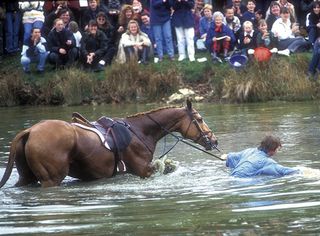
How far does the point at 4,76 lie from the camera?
29109 millimetres

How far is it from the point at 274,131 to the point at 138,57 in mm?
9342

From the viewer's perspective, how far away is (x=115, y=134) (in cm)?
1397

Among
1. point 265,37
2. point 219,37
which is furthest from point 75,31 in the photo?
A: point 265,37

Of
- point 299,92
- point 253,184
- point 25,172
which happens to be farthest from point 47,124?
point 299,92

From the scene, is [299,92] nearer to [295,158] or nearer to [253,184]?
[295,158]

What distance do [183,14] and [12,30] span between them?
639cm

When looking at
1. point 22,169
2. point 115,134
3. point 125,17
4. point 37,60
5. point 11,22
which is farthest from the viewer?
point 11,22

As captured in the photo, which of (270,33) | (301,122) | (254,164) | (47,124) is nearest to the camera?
(47,124)

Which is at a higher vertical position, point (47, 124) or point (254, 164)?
point (47, 124)

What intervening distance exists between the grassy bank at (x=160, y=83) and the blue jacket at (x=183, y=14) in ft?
3.91

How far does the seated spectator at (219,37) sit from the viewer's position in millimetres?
27750

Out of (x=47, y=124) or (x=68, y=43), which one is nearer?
(x=47, y=124)

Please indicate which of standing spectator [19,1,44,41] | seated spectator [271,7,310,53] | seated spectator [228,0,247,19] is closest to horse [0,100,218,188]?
seated spectator [271,7,310,53]

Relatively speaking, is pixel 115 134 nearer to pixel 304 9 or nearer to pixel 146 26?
pixel 146 26
